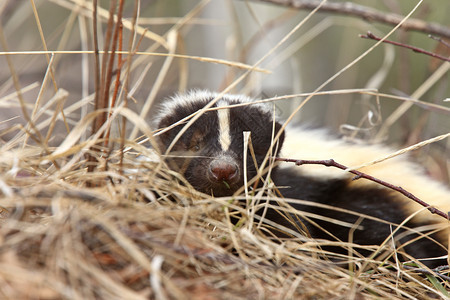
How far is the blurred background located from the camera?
13.9 feet

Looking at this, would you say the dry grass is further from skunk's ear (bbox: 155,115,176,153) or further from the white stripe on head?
skunk's ear (bbox: 155,115,176,153)

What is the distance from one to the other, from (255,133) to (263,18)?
4727mm

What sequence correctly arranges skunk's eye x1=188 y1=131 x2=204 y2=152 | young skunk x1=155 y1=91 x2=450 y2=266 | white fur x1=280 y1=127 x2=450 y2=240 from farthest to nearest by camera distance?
1. white fur x1=280 y1=127 x2=450 y2=240
2. skunk's eye x1=188 y1=131 x2=204 y2=152
3. young skunk x1=155 y1=91 x2=450 y2=266

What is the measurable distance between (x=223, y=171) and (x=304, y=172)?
47.9 inches

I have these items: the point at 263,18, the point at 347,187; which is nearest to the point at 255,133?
the point at 347,187

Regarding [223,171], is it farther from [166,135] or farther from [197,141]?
[166,135]

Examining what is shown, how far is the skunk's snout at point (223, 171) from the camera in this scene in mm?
2986

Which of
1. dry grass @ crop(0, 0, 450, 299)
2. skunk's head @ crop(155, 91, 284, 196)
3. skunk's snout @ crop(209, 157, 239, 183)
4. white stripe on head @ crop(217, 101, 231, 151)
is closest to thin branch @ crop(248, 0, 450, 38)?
skunk's head @ crop(155, 91, 284, 196)

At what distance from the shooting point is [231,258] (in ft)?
6.70

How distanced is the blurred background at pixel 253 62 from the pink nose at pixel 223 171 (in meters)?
0.62

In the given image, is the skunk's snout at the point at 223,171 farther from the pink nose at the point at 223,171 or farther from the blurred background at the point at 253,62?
the blurred background at the point at 253,62

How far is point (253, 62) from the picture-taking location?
22.4ft

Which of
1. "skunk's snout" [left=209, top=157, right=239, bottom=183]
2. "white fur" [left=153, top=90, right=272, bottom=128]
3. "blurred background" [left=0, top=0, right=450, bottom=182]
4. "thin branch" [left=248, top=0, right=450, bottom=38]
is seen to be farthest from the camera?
"blurred background" [left=0, top=0, right=450, bottom=182]

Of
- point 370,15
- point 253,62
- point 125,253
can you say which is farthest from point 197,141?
point 253,62
